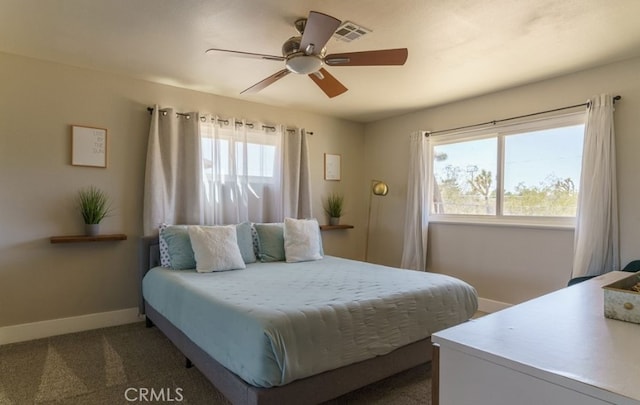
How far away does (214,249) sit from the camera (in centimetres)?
311

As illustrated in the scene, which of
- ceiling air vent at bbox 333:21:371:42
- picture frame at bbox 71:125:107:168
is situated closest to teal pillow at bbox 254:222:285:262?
picture frame at bbox 71:125:107:168

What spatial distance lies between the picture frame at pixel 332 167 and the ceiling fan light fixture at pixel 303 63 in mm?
2576

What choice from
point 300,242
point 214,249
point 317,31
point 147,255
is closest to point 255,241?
point 300,242

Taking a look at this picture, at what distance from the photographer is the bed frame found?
66.2 inches

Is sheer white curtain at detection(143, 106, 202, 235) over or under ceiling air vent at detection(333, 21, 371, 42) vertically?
under

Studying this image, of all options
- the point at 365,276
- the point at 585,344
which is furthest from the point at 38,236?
the point at 585,344

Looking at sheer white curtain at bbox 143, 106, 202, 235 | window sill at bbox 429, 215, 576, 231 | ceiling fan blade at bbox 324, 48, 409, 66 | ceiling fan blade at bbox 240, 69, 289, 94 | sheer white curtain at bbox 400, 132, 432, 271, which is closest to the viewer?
ceiling fan blade at bbox 324, 48, 409, 66

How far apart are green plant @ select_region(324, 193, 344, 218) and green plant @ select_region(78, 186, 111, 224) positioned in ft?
8.72

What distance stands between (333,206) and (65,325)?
320cm

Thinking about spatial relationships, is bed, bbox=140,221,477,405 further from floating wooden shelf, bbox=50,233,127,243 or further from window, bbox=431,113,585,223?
window, bbox=431,113,585,223

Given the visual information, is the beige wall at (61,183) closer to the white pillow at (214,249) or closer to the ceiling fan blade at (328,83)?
the white pillow at (214,249)

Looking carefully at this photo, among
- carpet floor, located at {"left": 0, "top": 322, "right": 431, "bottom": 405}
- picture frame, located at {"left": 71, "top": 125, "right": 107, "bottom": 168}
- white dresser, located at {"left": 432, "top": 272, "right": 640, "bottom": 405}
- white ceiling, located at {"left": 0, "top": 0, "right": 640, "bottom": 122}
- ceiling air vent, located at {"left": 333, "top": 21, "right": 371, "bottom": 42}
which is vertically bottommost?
carpet floor, located at {"left": 0, "top": 322, "right": 431, "bottom": 405}

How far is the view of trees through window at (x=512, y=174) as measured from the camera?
3363mm

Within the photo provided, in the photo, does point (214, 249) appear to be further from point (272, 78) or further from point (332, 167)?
point (332, 167)
